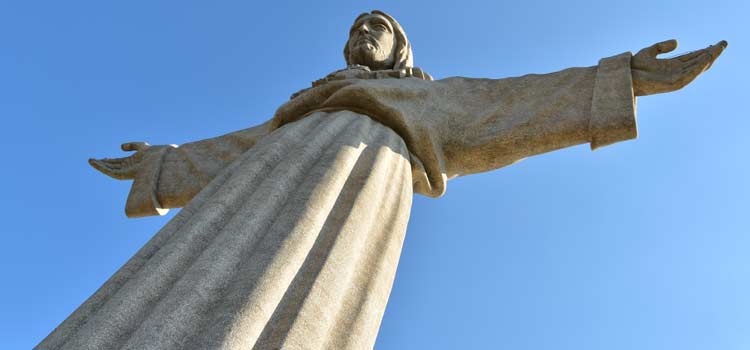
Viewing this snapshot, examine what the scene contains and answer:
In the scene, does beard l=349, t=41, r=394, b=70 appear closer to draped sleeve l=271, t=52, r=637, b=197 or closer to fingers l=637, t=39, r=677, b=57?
draped sleeve l=271, t=52, r=637, b=197

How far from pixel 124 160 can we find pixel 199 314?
4.87 m

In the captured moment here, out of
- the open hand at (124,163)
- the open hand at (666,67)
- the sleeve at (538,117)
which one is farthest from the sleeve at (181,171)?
the open hand at (666,67)

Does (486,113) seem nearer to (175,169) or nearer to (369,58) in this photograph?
(369,58)

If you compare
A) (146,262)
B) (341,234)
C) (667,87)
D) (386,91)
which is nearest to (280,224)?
(341,234)

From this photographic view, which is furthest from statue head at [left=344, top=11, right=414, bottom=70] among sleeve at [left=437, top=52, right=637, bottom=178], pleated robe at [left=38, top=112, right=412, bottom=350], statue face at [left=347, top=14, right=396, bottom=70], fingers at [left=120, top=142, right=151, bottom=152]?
pleated robe at [left=38, top=112, right=412, bottom=350]

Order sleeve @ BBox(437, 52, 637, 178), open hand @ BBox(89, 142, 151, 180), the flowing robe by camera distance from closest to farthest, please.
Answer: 1. the flowing robe
2. sleeve @ BBox(437, 52, 637, 178)
3. open hand @ BBox(89, 142, 151, 180)

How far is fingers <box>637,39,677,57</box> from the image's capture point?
244 inches

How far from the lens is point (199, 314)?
338 centimetres

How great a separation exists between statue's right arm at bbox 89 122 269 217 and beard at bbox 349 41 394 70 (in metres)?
1.24

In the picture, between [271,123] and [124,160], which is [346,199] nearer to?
[271,123]

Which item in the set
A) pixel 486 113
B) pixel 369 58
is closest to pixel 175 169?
pixel 369 58

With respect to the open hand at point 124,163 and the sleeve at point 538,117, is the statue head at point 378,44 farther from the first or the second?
the open hand at point 124,163

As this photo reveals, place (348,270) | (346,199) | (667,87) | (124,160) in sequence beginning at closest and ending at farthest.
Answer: (348,270)
(346,199)
(667,87)
(124,160)

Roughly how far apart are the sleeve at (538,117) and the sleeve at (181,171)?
181 cm
